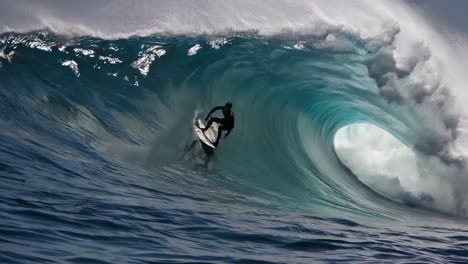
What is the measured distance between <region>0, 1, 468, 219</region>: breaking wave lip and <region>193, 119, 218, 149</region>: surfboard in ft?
3.38

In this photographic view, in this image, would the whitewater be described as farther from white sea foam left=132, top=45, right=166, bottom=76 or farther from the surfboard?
the surfboard

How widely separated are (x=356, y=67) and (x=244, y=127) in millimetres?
2974

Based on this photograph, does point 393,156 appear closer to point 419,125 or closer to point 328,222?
point 419,125

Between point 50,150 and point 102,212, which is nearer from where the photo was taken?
point 102,212

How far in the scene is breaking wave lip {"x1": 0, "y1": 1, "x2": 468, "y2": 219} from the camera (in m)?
13.9

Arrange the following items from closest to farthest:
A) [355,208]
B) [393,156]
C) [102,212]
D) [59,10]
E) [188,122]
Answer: [102,212] → [355,208] → [188,122] → [59,10] → [393,156]

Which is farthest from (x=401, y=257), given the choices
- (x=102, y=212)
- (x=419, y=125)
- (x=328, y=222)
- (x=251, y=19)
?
(x=251, y=19)

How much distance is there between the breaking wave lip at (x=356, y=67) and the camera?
13898 millimetres

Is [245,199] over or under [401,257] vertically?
over

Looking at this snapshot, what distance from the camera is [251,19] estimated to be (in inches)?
629

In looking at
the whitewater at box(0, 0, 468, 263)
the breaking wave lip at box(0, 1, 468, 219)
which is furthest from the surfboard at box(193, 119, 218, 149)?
the breaking wave lip at box(0, 1, 468, 219)

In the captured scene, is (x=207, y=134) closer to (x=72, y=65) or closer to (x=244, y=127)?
(x=244, y=127)

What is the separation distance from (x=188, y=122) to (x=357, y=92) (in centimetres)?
510

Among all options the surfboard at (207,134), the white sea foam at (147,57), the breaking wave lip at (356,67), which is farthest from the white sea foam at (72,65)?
the surfboard at (207,134)
